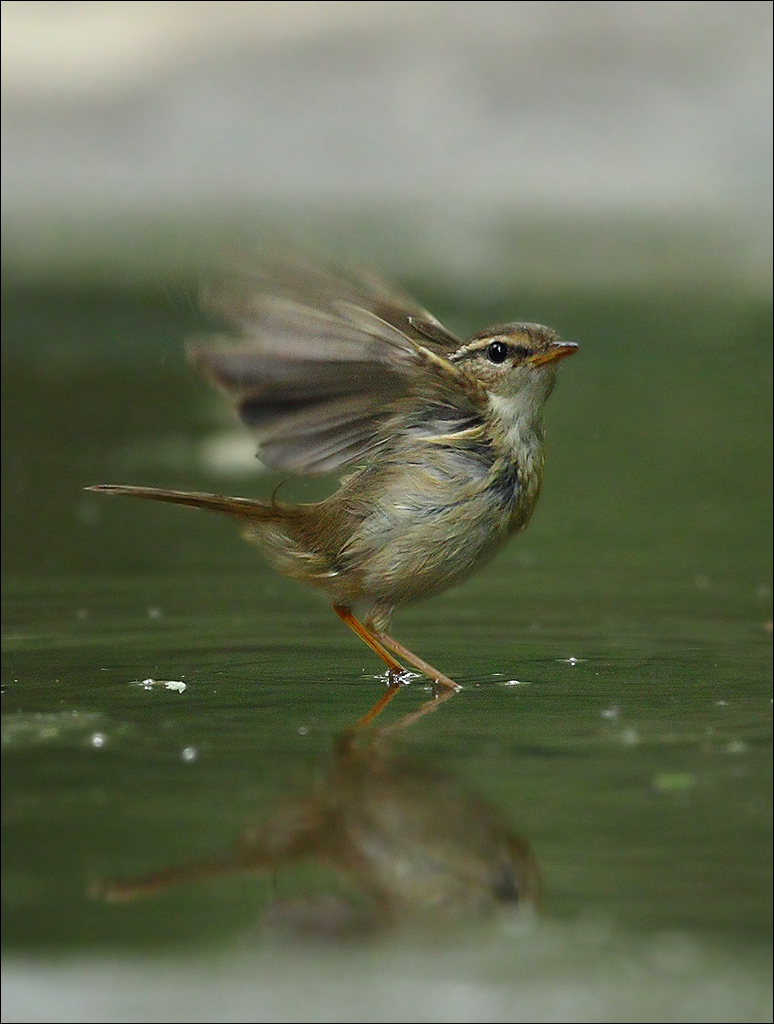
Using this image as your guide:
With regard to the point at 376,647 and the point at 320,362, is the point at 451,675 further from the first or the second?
the point at 320,362

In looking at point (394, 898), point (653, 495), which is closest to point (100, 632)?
point (394, 898)

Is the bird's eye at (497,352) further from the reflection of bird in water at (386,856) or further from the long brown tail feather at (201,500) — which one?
the reflection of bird in water at (386,856)

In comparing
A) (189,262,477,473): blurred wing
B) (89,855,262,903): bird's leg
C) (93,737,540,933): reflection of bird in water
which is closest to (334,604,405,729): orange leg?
(189,262,477,473): blurred wing

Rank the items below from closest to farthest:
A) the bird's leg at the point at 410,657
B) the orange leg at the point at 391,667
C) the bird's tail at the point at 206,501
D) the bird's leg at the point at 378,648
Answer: the orange leg at the point at 391,667 < the bird's leg at the point at 410,657 < the bird's tail at the point at 206,501 < the bird's leg at the point at 378,648

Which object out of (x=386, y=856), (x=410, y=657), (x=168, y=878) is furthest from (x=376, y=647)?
(x=168, y=878)

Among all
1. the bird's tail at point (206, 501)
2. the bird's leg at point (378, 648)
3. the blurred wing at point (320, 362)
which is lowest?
the bird's leg at point (378, 648)

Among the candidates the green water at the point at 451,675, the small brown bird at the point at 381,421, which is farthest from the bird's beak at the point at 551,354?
the green water at the point at 451,675

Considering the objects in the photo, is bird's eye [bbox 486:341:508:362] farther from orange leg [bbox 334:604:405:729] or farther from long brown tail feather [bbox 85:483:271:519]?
orange leg [bbox 334:604:405:729]

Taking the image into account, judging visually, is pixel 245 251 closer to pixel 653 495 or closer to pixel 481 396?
pixel 481 396
